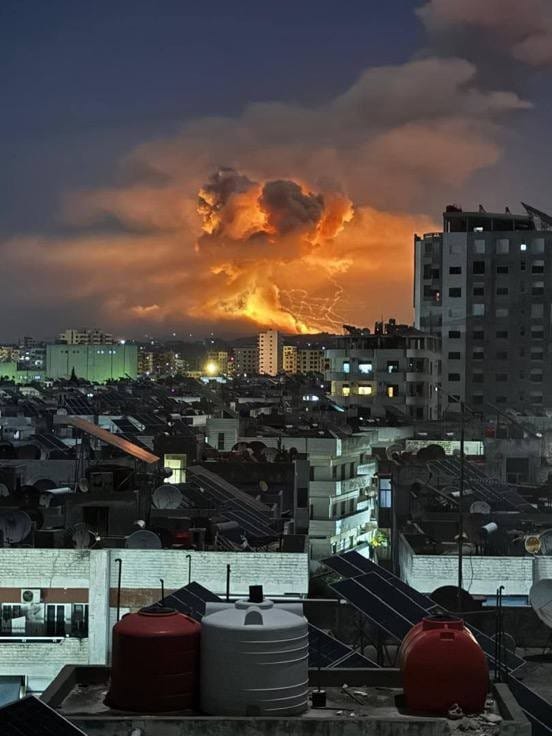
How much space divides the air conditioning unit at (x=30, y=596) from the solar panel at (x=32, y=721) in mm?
10500

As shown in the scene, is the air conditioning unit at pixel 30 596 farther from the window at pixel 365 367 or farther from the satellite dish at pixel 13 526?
the window at pixel 365 367

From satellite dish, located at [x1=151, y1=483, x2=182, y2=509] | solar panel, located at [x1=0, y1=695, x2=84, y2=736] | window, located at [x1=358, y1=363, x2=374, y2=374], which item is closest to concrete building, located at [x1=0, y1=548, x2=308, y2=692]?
satellite dish, located at [x1=151, y1=483, x2=182, y2=509]

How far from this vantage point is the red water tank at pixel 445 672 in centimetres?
787

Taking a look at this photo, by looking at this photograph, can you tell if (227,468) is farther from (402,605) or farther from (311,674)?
(311,674)

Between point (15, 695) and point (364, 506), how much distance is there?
24.9 meters

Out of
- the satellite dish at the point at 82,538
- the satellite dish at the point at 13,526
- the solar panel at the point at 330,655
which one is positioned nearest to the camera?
the solar panel at the point at 330,655

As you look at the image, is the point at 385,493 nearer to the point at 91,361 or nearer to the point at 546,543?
the point at 546,543

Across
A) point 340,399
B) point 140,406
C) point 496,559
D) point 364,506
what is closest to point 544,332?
point 340,399

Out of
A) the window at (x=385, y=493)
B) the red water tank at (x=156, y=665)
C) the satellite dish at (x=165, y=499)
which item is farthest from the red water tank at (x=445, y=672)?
the window at (x=385, y=493)

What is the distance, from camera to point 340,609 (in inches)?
597

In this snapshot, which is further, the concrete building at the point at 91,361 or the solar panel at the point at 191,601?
the concrete building at the point at 91,361

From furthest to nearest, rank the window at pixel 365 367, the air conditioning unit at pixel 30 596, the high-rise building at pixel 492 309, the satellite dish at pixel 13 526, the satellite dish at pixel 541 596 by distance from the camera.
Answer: the high-rise building at pixel 492 309, the window at pixel 365 367, the satellite dish at pixel 13 526, the air conditioning unit at pixel 30 596, the satellite dish at pixel 541 596

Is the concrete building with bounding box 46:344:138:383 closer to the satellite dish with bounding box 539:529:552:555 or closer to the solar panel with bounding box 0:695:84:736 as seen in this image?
the satellite dish with bounding box 539:529:552:555

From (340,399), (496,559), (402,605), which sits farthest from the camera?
(340,399)
